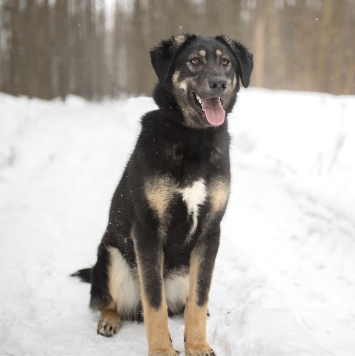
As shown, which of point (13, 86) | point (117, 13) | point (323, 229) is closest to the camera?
point (323, 229)

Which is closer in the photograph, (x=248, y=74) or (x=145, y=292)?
(x=145, y=292)

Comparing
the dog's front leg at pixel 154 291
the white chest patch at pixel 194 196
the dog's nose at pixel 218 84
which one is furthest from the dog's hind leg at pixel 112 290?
the dog's nose at pixel 218 84

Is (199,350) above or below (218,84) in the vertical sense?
below

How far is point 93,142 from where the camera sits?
38.8 feet

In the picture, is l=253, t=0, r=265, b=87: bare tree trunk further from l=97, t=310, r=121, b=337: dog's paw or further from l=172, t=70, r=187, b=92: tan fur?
l=97, t=310, r=121, b=337: dog's paw

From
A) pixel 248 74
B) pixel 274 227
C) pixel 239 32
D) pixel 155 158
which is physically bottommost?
pixel 274 227

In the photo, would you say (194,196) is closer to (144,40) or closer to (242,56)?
(242,56)

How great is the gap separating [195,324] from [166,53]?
1991 mm

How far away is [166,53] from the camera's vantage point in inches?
137

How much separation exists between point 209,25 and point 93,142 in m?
15.2

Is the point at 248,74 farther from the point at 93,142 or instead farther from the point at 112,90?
the point at 112,90

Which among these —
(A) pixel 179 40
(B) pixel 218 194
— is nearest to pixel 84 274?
(B) pixel 218 194

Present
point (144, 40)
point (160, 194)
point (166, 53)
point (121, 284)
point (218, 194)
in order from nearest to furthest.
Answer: point (160, 194) < point (218, 194) < point (166, 53) < point (121, 284) < point (144, 40)

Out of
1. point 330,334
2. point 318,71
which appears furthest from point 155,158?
point 318,71
